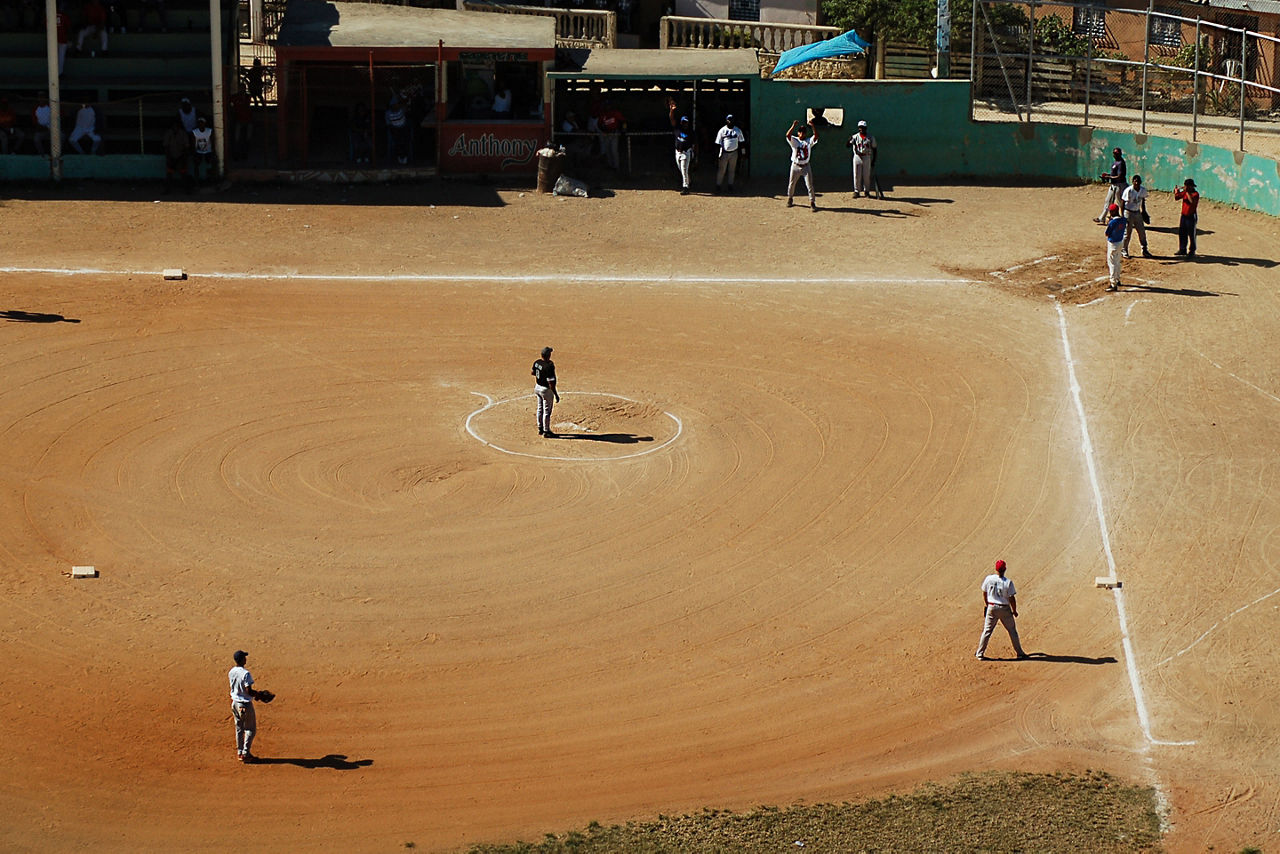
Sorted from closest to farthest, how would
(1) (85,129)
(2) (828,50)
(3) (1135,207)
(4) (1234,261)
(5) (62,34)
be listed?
(3) (1135,207)
(4) (1234,261)
(1) (85,129)
(5) (62,34)
(2) (828,50)

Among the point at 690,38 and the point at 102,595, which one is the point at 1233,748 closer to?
the point at 102,595

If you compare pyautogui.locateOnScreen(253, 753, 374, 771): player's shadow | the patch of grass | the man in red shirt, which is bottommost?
the patch of grass

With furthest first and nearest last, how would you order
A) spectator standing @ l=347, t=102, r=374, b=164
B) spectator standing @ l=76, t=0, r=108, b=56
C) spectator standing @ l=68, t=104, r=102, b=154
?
spectator standing @ l=347, t=102, r=374, b=164 → spectator standing @ l=76, t=0, r=108, b=56 → spectator standing @ l=68, t=104, r=102, b=154

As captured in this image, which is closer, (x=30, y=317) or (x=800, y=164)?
(x=30, y=317)

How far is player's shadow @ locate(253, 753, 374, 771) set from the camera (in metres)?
18.3

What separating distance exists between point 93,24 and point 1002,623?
1153 inches

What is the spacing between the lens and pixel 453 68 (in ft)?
138

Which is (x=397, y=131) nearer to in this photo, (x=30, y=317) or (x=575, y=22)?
(x=575, y=22)

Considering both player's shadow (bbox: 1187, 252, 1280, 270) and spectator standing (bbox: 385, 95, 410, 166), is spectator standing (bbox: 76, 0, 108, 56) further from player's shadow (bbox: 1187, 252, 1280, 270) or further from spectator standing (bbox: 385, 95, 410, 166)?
player's shadow (bbox: 1187, 252, 1280, 270)

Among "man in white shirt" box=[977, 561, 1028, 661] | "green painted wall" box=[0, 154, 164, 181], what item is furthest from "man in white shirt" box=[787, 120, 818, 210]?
"man in white shirt" box=[977, 561, 1028, 661]

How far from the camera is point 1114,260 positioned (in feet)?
111

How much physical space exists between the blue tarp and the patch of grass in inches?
1123

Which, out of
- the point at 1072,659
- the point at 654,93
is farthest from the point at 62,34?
the point at 1072,659

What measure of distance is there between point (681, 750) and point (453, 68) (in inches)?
1062
